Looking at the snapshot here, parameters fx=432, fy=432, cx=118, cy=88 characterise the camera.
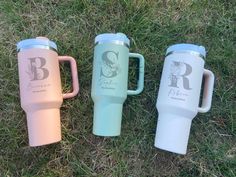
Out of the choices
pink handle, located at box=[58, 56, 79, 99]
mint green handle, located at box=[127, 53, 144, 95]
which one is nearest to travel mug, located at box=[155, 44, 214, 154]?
mint green handle, located at box=[127, 53, 144, 95]

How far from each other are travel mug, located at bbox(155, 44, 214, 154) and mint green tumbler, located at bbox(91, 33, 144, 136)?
0.15 metres

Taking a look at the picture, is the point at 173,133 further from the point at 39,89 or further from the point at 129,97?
the point at 39,89

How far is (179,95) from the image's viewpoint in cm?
157

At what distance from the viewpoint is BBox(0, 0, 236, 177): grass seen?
171 centimetres

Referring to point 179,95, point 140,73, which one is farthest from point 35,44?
point 179,95

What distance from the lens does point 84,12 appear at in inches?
70.4

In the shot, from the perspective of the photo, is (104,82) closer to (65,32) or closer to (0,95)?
(65,32)

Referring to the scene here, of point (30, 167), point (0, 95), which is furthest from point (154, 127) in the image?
point (0, 95)

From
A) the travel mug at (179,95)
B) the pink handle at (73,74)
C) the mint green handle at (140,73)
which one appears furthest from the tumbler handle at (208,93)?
the pink handle at (73,74)

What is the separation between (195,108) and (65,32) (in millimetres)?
619

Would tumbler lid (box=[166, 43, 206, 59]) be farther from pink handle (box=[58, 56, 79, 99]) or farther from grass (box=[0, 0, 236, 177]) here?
pink handle (box=[58, 56, 79, 99])

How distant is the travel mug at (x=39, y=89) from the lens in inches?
61.9

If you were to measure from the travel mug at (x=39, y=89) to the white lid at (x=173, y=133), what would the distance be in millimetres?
393

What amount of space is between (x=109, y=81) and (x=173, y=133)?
1.00 feet
